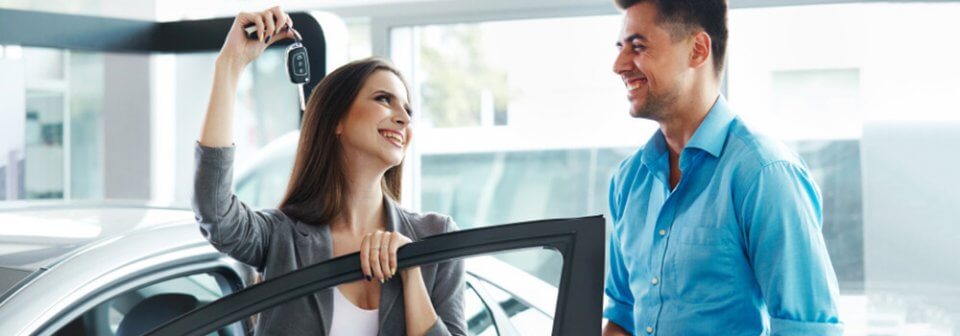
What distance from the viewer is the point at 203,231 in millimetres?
1804

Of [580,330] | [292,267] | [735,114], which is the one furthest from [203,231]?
[735,114]

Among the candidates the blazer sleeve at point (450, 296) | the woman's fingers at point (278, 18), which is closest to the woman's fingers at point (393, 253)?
the blazer sleeve at point (450, 296)

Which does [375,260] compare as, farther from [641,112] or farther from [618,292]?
[618,292]

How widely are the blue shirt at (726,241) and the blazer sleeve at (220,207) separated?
2.14ft

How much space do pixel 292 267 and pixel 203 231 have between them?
0.16 meters

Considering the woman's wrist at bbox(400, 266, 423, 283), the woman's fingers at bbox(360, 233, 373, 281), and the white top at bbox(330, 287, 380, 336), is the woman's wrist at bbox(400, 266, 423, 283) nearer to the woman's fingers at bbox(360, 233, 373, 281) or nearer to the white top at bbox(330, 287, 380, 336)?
the white top at bbox(330, 287, 380, 336)

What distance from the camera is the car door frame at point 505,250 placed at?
52.5 inches

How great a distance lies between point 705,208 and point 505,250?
1.62 feet

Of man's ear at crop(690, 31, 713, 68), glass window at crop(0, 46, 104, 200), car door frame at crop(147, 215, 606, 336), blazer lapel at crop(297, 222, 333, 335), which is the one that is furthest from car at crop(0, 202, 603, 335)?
glass window at crop(0, 46, 104, 200)

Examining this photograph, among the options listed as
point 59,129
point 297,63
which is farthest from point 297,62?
point 59,129

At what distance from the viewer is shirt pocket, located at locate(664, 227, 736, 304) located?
166 centimetres

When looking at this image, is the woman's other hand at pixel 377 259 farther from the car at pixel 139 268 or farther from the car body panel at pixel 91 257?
the car body panel at pixel 91 257

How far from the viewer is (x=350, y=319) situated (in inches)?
68.9

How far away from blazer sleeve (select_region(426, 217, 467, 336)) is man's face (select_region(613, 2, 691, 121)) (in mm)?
395
